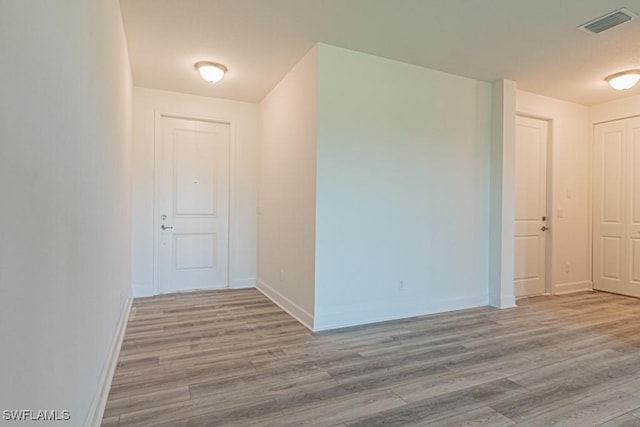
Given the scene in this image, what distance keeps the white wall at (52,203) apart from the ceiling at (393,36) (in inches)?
39.7

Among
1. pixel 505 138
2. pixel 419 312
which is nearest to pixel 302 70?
pixel 505 138

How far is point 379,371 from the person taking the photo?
2.41 metres

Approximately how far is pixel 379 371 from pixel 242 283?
9.96 ft

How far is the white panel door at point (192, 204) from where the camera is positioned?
4656mm

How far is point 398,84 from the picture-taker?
366 centimetres

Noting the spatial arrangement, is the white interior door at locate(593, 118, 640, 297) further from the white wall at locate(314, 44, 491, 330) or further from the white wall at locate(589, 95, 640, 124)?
the white wall at locate(314, 44, 491, 330)

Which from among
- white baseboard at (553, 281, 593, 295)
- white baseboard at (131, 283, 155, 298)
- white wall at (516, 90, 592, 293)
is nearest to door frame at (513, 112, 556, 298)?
white wall at (516, 90, 592, 293)

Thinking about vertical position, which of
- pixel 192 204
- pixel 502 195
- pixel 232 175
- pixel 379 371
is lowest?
pixel 379 371

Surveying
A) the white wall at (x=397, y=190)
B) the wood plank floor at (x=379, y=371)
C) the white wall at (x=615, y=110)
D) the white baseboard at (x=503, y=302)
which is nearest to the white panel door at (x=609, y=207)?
the white wall at (x=615, y=110)

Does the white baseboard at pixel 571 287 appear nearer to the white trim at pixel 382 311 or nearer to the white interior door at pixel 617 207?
the white interior door at pixel 617 207

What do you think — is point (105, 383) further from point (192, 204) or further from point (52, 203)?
point (192, 204)

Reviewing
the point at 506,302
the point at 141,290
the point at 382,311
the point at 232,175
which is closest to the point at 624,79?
the point at 506,302

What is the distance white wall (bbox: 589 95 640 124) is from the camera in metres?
4.69

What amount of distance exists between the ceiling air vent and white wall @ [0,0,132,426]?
3551mm
